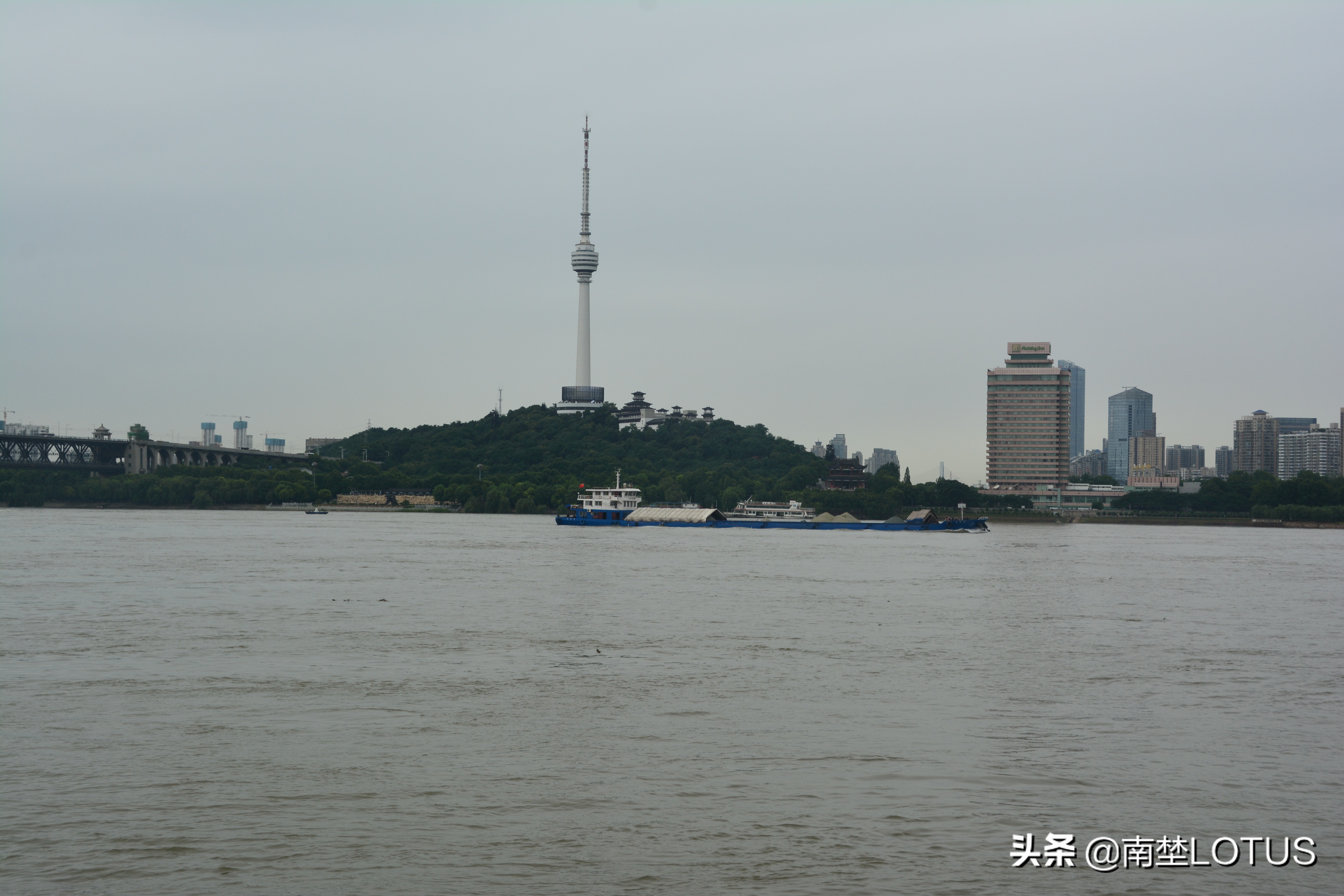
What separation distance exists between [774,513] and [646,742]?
13747 cm

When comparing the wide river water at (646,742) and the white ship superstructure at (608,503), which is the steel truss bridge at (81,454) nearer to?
the white ship superstructure at (608,503)

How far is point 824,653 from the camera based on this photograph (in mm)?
28141

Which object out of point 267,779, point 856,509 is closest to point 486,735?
point 267,779

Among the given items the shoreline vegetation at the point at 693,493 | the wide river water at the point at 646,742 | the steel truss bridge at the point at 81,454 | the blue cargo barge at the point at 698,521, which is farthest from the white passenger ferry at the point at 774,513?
the wide river water at the point at 646,742

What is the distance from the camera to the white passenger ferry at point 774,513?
15250 cm

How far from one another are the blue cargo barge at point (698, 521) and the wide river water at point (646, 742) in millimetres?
97135

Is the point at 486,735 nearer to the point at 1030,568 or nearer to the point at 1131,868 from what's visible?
the point at 1131,868

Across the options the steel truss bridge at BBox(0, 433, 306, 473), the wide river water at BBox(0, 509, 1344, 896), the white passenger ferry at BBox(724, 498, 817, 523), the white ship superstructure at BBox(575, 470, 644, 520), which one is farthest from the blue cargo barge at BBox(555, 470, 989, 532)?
the wide river water at BBox(0, 509, 1344, 896)

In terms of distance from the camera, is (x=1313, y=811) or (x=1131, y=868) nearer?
(x=1131, y=868)

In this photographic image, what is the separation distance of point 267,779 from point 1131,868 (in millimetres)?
10268

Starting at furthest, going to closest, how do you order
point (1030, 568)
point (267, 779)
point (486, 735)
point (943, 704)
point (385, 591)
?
point (1030, 568) < point (385, 591) < point (943, 704) < point (486, 735) < point (267, 779)

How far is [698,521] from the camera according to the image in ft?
475

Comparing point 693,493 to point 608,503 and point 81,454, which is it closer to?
point 608,503

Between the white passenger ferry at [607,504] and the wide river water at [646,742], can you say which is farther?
the white passenger ferry at [607,504]
